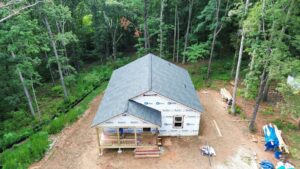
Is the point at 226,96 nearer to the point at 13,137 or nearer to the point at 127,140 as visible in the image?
the point at 127,140

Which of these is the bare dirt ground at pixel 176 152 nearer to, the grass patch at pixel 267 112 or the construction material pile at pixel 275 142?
the construction material pile at pixel 275 142

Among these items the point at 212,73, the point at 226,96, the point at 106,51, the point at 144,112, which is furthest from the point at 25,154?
the point at 106,51

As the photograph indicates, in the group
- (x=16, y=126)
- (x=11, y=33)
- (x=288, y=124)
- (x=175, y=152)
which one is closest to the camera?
(x=175, y=152)

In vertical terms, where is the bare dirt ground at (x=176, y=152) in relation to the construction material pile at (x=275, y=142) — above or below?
below

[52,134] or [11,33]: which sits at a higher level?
[11,33]

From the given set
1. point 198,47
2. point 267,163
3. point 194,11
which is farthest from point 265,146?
point 194,11

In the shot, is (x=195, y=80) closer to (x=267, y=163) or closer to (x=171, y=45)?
(x=171, y=45)

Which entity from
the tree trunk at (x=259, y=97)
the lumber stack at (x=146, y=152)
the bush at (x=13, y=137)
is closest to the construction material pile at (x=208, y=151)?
the lumber stack at (x=146, y=152)
